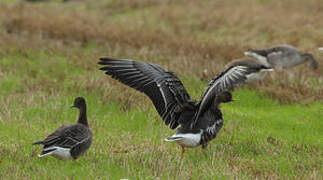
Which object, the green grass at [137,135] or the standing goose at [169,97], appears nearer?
the green grass at [137,135]

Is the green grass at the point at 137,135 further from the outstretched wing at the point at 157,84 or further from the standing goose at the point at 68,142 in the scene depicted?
the outstretched wing at the point at 157,84

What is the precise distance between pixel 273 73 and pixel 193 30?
33.8 feet

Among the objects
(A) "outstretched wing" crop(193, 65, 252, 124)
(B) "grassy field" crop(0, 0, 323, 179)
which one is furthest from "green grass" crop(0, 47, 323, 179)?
(A) "outstretched wing" crop(193, 65, 252, 124)

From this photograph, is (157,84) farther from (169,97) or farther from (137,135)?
(137,135)

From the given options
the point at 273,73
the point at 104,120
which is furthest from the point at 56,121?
the point at 273,73

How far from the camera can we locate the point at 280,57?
14.7 meters

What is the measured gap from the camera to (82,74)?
545 inches

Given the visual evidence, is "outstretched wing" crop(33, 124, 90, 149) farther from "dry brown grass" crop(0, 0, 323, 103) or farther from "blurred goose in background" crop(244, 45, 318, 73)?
A: "blurred goose in background" crop(244, 45, 318, 73)

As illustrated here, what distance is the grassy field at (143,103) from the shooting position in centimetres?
747

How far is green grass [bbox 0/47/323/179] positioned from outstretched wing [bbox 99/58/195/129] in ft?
2.15

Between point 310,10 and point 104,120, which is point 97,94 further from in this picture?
point 310,10

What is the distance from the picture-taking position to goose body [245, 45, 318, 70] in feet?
48.4

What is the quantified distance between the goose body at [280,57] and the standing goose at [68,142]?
8108mm

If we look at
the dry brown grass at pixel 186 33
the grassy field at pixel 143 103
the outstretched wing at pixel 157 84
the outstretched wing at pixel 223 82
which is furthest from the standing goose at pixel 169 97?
the dry brown grass at pixel 186 33
